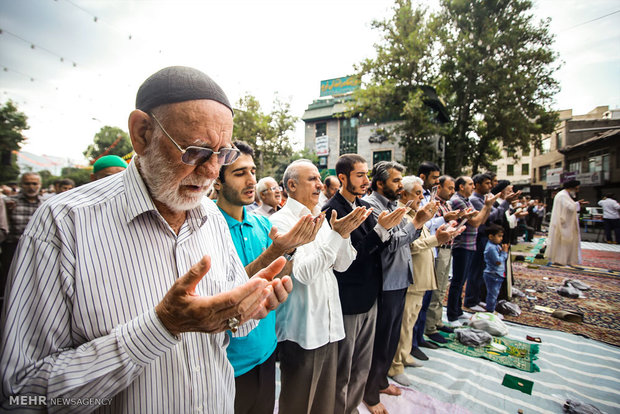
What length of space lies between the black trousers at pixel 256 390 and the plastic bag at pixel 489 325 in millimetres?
3931

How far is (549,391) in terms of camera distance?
3.18 m

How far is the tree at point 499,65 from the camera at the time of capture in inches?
627

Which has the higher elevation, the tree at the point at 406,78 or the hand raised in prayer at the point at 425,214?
the tree at the point at 406,78

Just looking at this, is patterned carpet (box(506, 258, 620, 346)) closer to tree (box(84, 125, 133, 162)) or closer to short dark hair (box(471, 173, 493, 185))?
short dark hair (box(471, 173, 493, 185))

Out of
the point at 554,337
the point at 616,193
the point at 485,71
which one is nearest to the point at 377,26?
the point at 485,71

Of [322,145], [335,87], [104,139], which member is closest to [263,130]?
[322,145]

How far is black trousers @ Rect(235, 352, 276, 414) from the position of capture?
1.84 m

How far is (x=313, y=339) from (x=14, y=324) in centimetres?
172

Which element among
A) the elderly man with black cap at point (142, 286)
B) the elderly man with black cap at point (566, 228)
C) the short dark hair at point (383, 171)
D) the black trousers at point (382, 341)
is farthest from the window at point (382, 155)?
the elderly man with black cap at point (142, 286)

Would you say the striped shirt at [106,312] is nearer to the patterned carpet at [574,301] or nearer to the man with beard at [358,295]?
the man with beard at [358,295]

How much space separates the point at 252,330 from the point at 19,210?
18.2 feet

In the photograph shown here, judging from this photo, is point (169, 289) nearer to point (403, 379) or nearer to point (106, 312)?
point (106, 312)

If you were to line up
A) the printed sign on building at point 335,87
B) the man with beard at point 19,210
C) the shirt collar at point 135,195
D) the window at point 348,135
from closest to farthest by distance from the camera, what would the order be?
the shirt collar at point 135,195 → the man with beard at point 19,210 → the window at point 348,135 → the printed sign on building at point 335,87

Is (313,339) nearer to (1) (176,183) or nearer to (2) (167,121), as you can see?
(1) (176,183)
